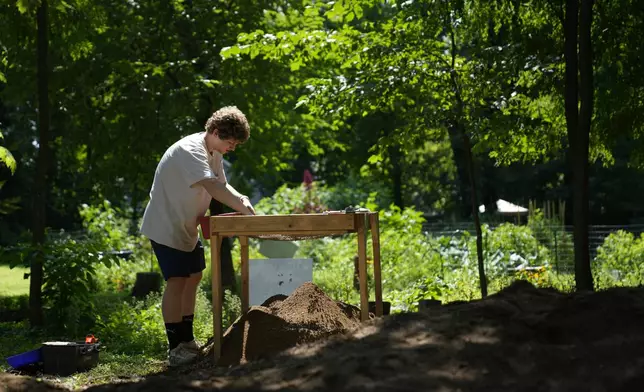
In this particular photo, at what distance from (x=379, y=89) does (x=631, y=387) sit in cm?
554

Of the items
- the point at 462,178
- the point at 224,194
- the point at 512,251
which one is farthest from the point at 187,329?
the point at 462,178

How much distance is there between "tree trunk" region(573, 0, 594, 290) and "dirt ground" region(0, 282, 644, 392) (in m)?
2.14

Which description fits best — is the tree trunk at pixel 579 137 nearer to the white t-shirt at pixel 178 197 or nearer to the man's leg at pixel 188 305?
the white t-shirt at pixel 178 197

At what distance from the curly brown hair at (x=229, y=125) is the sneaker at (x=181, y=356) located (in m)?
1.55

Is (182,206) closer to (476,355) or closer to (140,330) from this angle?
(140,330)

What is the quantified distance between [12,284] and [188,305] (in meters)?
12.0

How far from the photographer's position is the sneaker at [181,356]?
21.3ft

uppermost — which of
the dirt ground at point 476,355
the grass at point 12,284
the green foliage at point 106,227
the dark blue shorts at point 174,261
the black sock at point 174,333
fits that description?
the green foliage at point 106,227

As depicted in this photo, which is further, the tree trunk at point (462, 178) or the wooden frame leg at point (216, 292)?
the tree trunk at point (462, 178)

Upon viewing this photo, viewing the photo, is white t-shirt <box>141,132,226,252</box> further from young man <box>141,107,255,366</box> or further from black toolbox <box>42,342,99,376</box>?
Answer: black toolbox <box>42,342,99,376</box>

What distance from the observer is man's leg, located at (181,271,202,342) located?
6.77 metres

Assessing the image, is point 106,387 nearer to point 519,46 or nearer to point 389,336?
point 389,336

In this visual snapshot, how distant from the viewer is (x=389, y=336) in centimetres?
430

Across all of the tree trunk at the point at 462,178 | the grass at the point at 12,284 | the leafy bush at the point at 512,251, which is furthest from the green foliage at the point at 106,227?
the tree trunk at the point at 462,178
